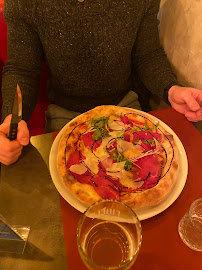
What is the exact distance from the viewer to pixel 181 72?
4.11 feet

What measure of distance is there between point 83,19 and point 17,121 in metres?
0.55

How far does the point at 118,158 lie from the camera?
828 mm

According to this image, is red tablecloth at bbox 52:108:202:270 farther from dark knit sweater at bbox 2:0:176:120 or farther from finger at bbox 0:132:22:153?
dark knit sweater at bbox 2:0:176:120

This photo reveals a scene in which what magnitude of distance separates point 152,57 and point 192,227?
0.90m

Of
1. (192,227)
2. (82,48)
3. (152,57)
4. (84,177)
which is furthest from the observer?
(152,57)

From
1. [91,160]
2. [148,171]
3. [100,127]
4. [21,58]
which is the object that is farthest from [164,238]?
[21,58]

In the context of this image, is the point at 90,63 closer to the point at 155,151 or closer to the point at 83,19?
the point at 83,19

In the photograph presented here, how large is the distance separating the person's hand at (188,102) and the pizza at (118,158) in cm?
16

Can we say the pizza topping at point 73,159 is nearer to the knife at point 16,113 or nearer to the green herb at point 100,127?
the green herb at point 100,127

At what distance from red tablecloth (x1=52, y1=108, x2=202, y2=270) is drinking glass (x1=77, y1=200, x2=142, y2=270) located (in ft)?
0.19

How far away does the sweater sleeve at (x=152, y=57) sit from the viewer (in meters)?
1.19

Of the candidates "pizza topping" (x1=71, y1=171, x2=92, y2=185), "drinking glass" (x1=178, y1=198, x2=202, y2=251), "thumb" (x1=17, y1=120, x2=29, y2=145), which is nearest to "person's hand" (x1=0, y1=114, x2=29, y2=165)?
"thumb" (x1=17, y1=120, x2=29, y2=145)

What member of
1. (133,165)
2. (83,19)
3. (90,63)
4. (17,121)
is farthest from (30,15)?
(133,165)

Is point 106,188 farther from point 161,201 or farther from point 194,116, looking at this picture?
point 194,116
